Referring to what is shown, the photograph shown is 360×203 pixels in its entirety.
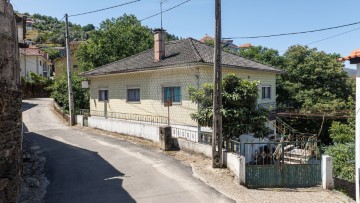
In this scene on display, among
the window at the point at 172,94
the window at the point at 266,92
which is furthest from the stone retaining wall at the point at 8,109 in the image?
the window at the point at 266,92

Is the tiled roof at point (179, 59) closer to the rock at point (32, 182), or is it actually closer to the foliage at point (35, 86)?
the rock at point (32, 182)

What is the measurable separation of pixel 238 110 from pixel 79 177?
6565mm

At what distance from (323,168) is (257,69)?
30.5 ft

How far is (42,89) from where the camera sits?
47.4 meters

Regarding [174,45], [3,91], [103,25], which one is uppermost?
[103,25]

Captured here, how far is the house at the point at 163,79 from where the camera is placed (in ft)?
52.5

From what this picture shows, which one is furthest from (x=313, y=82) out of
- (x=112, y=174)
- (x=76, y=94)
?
(x=76, y=94)

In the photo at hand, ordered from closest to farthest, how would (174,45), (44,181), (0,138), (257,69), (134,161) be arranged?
1. (0,138)
2. (44,181)
3. (134,161)
4. (257,69)
5. (174,45)

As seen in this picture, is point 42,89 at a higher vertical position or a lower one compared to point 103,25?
lower

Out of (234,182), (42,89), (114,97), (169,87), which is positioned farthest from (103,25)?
(234,182)

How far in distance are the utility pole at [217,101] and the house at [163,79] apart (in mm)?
3559

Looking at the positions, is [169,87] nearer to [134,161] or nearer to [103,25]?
[134,161]

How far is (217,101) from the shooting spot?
37.9 feet

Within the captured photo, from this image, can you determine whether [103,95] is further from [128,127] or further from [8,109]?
[8,109]
